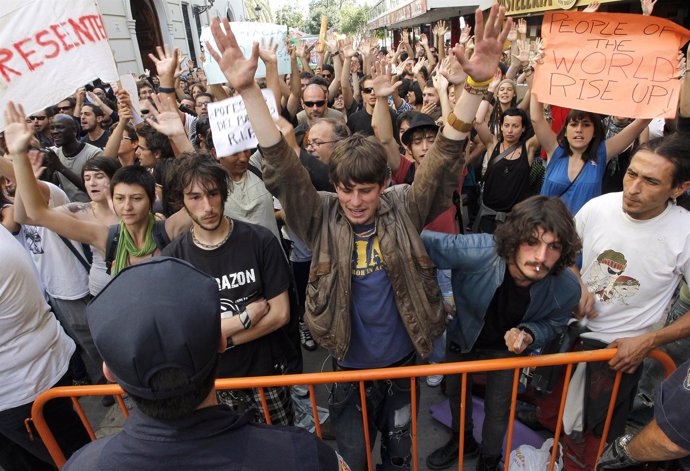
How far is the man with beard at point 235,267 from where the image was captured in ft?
7.27

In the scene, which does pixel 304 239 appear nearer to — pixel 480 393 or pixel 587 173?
pixel 480 393

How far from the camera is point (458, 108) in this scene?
177cm

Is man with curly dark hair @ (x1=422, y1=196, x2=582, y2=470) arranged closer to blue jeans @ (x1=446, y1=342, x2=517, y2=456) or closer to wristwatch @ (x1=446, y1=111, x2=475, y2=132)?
blue jeans @ (x1=446, y1=342, x2=517, y2=456)

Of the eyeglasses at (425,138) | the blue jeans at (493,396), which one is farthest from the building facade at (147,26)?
the blue jeans at (493,396)

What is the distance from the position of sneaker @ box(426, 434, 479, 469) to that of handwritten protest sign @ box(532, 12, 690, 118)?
2314 mm

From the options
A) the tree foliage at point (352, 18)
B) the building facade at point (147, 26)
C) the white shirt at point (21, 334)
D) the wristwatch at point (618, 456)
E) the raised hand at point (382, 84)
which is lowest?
the wristwatch at point (618, 456)

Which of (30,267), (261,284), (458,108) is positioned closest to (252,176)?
(261,284)

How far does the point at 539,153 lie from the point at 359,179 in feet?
10.1

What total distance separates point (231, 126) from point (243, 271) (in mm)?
1013

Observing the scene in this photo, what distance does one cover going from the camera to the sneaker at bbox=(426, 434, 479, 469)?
9.03ft

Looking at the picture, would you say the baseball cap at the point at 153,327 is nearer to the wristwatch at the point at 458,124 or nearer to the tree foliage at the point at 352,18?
the wristwatch at the point at 458,124

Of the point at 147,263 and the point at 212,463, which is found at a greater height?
the point at 147,263

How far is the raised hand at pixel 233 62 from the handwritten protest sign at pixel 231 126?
87 cm

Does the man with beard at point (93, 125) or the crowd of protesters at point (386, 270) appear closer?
the crowd of protesters at point (386, 270)
